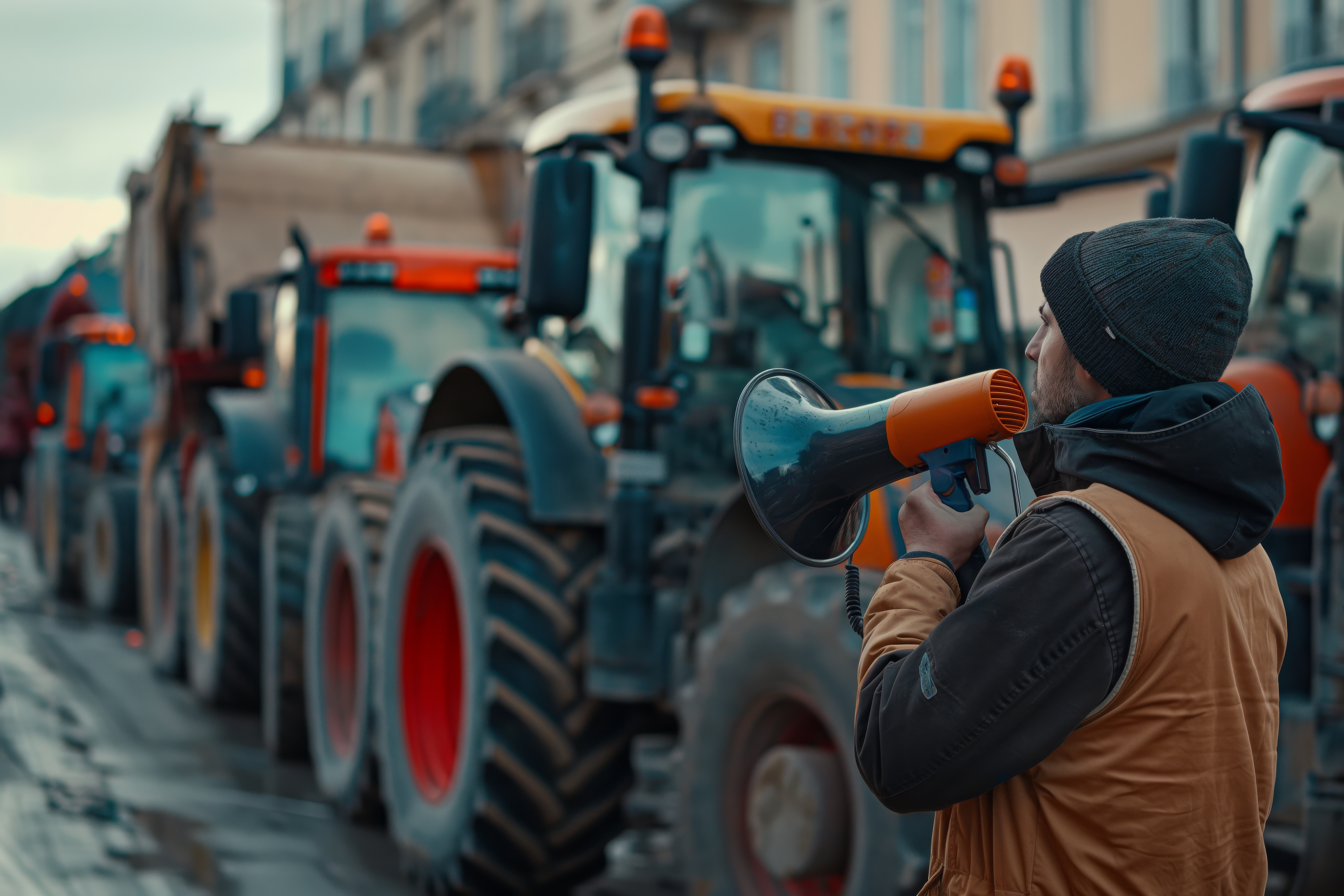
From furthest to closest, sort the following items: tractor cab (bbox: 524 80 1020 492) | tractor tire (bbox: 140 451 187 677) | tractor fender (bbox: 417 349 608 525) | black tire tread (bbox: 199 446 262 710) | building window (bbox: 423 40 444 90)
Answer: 1. building window (bbox: 423 40 444 90)
2. tractor tire (bbox: 140 451 187 677)
3. black tire tread (bbox: 199 446 262 710)
4. tractor fender (bbox: 417 349 608 525)
5. tractor cab (bbox: 524 80 1020 492)

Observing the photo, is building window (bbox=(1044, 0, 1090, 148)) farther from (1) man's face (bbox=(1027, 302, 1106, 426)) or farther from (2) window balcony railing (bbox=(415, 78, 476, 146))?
(2) window balcony railing (bbox=(415, 78, 476, 146))

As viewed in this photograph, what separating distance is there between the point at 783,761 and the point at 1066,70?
12.7m

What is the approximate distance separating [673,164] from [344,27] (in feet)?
110

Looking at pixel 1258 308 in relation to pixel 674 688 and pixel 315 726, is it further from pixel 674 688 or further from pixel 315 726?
pixel 315 726

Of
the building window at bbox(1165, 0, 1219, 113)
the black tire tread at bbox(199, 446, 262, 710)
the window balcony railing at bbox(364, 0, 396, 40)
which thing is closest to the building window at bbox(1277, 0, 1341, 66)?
the building window at bbox(1165, 0, 1219, 113)

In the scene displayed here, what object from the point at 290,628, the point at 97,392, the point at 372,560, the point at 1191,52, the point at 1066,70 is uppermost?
the point at 1066,70

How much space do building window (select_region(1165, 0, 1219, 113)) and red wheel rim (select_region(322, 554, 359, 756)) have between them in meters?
9.50

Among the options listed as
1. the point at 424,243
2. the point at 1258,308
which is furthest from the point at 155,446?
the point at 1258,308

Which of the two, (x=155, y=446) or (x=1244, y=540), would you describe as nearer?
(x=1244, y=540)

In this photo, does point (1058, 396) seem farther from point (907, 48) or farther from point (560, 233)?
point (907, 48)

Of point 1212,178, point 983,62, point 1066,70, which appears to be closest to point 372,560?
point 1212,178

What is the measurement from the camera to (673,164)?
4.60 metres

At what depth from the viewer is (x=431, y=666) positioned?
5.47 meters

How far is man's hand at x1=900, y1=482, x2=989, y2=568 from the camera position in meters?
1.86
